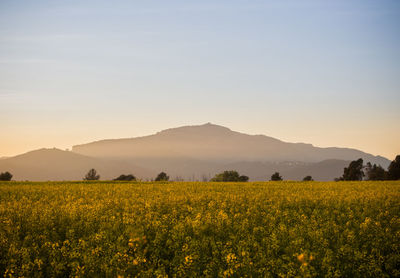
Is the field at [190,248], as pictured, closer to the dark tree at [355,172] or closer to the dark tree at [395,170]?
the dark tree at [395,170]

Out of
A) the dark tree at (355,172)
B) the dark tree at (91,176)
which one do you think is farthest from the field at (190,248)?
the dark tree at (91,176)

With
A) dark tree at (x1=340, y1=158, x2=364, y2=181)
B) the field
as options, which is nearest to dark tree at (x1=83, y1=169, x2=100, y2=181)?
dark tree at (x1=340, y1=158, x2=364, y2=181)

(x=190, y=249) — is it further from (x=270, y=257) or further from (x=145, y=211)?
(x=145, y=211)

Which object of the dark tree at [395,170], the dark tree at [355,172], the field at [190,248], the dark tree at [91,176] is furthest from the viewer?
the dark tree at [91,176]

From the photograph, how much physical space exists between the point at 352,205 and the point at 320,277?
40.3 ft

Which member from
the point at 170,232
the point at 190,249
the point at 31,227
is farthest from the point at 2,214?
the point at 190,249

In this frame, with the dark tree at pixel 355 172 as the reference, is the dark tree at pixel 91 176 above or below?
below

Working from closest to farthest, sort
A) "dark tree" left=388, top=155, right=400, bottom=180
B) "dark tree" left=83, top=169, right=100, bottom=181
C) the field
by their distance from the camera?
1. the field
2. "dark tree" left=388, top=155, right=400, bottom=180
3. "dark tree" left=83, top=169, right=100, bottom=181

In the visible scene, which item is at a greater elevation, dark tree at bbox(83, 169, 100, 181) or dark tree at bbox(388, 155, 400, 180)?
dark tree at bbox(388, 155, 400, 180)

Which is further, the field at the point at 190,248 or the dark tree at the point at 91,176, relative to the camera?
the dark tree at the point at 91,176

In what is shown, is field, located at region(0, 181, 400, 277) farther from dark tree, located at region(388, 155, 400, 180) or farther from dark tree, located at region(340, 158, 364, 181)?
dark tree, located at region(340, 158, 364, 181)

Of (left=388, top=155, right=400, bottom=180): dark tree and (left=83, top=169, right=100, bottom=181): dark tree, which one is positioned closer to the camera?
(left=388, top=155, right=400, bottom=180): dark tree

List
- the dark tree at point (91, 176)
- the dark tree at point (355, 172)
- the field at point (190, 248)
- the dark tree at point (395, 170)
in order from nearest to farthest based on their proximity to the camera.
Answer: the field at point (190, 248) → the dark tree at point (395, 170) → the dark tree at point (355, 172) → the dark tree at point (91, 176)

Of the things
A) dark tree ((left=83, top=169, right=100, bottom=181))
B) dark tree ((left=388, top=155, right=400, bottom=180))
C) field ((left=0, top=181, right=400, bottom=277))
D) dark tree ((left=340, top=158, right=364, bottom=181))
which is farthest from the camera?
dark tree ((left=83, top=169, right=100, bottom=181))
